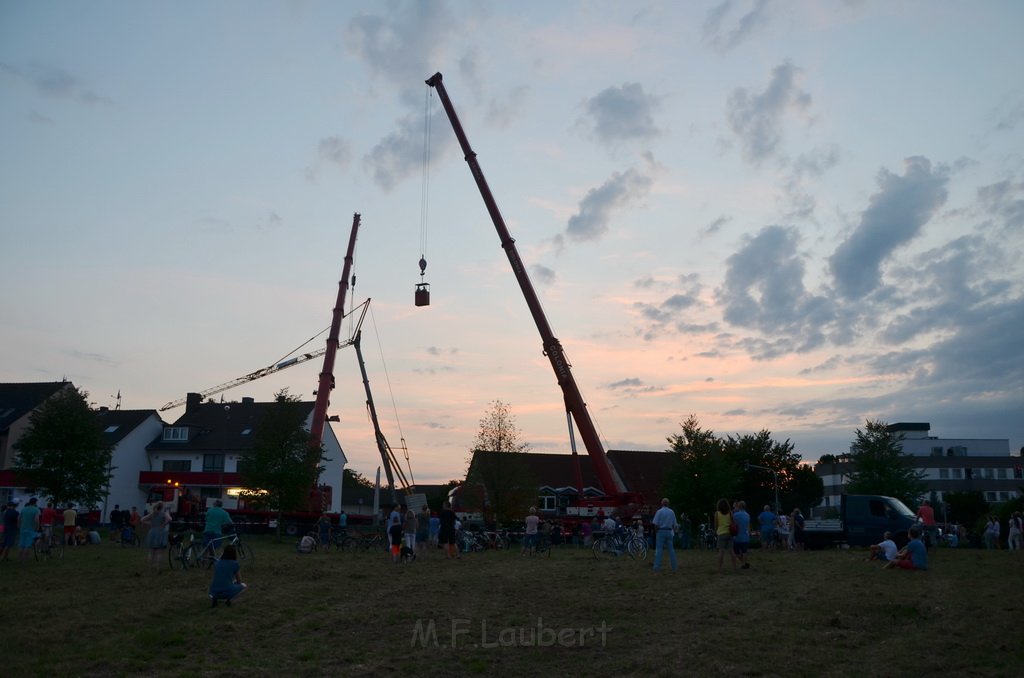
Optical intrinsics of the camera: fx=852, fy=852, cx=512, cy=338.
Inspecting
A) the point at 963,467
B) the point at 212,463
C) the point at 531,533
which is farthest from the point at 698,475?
the point at 963,467

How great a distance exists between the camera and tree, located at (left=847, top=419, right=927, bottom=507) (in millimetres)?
44844

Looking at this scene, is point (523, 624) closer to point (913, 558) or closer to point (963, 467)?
point (913, 558)

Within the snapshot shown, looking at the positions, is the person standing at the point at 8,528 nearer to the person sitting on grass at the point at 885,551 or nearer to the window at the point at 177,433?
the person sitting on grass at the point at 885,551

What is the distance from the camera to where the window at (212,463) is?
6550cm

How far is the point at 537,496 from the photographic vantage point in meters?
49.1

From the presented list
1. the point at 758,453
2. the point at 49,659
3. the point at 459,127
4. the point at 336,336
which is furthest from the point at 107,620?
the point at 758,453

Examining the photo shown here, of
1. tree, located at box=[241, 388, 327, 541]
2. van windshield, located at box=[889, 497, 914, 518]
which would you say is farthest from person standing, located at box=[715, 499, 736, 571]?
tree, located at box=[241, 388, 327, 541]

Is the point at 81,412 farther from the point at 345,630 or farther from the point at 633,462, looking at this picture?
the point at 633,462

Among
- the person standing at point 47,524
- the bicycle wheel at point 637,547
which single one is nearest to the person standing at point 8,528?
the person standing at point 47,524

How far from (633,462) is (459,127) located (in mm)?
42808

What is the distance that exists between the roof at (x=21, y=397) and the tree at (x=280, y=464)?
30634 millimetres

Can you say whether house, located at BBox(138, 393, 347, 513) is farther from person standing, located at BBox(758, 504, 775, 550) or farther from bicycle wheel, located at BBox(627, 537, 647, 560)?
bicycle wheel, located at BBox(627, 537, 647, 560)

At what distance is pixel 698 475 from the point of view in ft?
139

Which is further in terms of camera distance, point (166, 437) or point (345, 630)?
point (166, 437)
